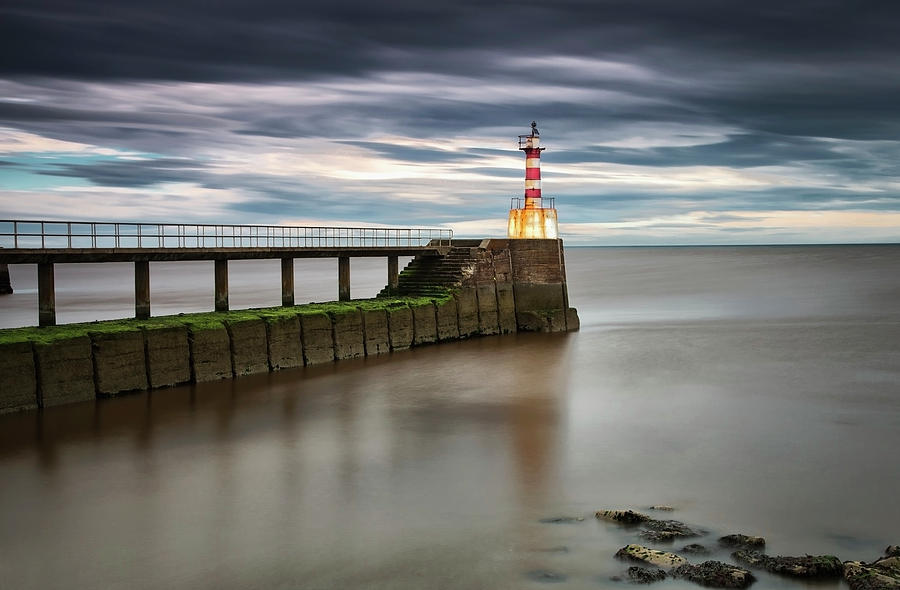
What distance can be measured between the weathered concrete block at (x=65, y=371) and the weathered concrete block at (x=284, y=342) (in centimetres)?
375

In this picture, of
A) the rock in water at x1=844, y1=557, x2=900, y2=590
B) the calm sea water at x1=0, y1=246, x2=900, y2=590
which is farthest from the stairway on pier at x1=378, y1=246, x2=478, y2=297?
the rock in water at x1=844, y1=557, x2=900, y2=590

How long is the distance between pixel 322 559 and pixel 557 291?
17.5 m

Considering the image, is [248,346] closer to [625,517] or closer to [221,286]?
[221,286]

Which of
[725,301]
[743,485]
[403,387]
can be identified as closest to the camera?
[743,485]

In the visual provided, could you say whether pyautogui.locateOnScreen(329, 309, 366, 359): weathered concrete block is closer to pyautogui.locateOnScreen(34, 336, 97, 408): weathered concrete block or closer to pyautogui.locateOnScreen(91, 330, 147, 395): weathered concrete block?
pyautogui.locateOnScreen(91, 330, 147, 395): weathered concrete block

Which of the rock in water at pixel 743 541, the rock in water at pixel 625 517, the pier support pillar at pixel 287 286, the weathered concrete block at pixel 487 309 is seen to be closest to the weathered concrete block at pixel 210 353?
the pier support pillar at pixel 287 286

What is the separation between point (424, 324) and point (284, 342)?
4866 millimetres

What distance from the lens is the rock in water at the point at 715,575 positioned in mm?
6906

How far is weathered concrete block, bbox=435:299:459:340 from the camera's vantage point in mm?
21781

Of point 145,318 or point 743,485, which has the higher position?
point 145,318

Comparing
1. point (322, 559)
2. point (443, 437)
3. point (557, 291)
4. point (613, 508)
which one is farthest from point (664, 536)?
point (557, 291)

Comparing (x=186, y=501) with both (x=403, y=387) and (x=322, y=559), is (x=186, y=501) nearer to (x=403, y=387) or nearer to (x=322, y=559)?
(x=322, y=559)

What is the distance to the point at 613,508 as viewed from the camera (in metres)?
9.09

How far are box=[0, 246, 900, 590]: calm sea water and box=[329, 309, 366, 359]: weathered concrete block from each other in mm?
428
